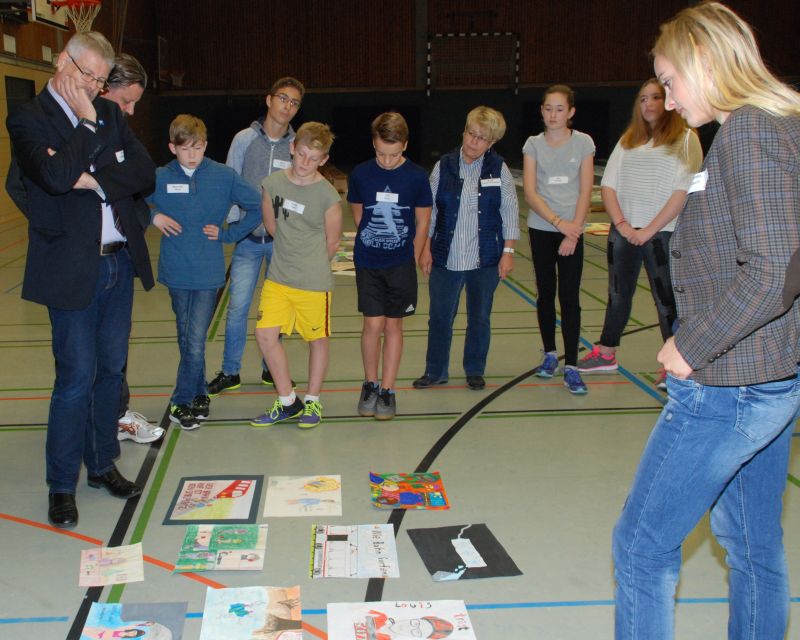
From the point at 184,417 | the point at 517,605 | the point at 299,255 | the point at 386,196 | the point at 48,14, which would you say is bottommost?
the point at 517,605

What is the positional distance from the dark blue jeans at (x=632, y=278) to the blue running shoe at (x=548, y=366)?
318mm

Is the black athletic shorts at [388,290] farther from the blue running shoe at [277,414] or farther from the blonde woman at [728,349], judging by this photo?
the blonde woman at [728,349]

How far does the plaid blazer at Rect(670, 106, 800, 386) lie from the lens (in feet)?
4.49

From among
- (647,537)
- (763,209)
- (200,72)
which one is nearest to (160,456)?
(647,537)

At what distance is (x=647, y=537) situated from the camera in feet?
5.23

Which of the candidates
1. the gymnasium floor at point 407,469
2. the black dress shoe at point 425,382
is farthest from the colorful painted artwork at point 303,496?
the black dress shoe at point 425,382

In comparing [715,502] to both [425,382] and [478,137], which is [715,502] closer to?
[478,137]

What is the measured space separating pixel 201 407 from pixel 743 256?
2985mm

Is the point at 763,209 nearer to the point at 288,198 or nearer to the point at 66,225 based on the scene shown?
the point at 66,225

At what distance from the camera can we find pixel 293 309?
3.76 meters

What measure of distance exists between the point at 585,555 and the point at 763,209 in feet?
5.29

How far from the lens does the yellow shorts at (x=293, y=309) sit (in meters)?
3.71

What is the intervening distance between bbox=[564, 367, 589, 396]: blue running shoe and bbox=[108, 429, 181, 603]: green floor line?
202 centimetres

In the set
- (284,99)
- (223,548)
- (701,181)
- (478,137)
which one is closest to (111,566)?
(223,548)
